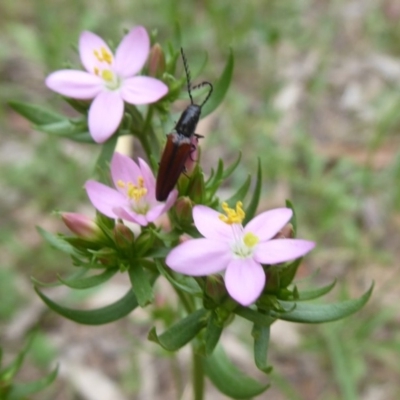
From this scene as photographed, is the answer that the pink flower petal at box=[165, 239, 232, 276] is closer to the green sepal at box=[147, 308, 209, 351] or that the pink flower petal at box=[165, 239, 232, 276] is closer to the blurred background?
the green sepal at box=[147, 308, 209, 351]

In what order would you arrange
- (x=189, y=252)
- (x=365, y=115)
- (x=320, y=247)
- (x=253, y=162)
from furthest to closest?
1. (x=365, y=115)
2. (x=253, y=162)
3. (x=320, y=247)
4. (x=189, y=252)

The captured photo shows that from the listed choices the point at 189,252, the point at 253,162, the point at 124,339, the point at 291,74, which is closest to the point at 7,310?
the point at 124,339

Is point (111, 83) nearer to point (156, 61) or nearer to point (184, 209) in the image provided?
point (156, 61)

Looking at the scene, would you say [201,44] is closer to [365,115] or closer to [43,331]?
[365,115]

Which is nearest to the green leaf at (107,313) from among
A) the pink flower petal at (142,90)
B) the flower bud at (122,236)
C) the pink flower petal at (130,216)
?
the flower bud at (122,236)

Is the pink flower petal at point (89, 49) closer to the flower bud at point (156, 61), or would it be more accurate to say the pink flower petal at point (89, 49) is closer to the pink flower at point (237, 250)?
the flower bud at point (156, 61)

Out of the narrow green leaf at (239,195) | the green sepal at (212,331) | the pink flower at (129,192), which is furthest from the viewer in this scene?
the narrow green leaf at (239,195)
